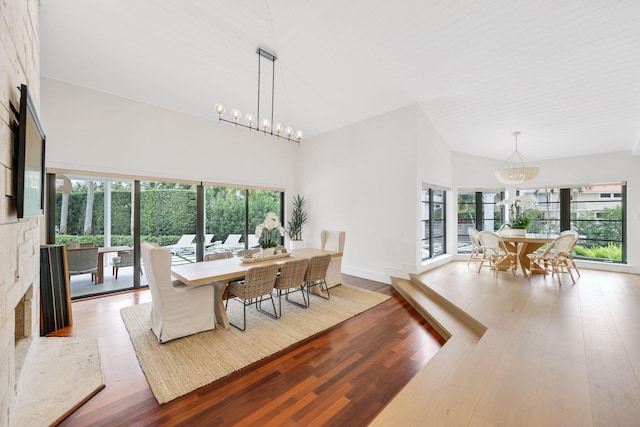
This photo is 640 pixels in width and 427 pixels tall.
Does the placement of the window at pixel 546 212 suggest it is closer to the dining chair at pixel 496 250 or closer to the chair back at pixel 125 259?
the dining chair at pixel 496 250

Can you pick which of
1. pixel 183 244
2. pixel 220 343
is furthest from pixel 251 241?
pixel 220 343

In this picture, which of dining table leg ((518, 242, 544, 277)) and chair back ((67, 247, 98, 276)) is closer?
chair back ((67, 247, 98, 276))

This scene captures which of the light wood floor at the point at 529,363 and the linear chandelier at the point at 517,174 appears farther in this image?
the linear chandelier at the point at 517,174

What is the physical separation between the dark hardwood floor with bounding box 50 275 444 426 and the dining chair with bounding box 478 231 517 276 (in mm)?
2805

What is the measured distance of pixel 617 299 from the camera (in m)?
3.75

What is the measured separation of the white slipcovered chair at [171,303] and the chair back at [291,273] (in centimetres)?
90

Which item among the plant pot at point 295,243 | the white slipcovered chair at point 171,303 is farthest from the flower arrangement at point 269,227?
the plant pot at point 295,243

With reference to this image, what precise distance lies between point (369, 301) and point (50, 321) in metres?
4.25

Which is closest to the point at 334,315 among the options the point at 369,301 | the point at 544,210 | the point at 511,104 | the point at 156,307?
the point at 369,301

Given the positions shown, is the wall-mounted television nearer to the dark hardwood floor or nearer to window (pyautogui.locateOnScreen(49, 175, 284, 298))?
the dark hardwood floor

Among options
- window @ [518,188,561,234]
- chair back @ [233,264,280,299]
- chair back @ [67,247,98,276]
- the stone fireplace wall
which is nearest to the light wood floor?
chair back @ [233,264,280,299]

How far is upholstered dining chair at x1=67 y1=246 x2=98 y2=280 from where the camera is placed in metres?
4.18

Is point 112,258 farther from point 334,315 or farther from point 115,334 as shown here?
point 334,315

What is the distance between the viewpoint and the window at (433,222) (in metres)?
5.86
